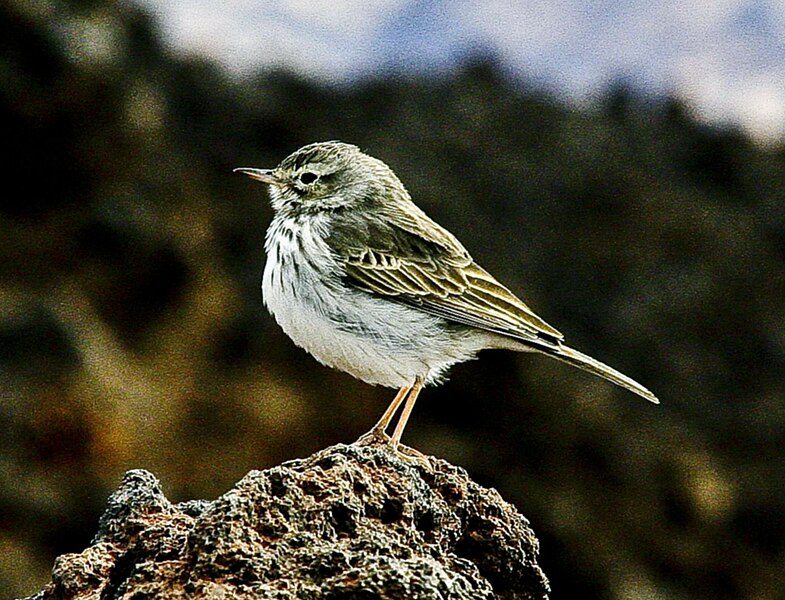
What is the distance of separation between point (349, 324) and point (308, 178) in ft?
3.94

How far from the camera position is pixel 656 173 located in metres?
17.2

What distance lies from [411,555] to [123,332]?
1119 cm

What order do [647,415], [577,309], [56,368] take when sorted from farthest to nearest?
1. [577,309]
2. [647,415]
3. [56,368]

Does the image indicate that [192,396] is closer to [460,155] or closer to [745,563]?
[460,155]

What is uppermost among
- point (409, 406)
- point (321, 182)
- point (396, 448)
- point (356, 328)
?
point (321, 182)

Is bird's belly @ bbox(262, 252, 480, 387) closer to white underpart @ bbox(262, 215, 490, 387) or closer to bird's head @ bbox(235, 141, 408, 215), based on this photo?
white underpart @ bbox(262, 215, 490, 387)

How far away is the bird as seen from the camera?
22.4ft

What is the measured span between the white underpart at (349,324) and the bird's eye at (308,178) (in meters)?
0.55

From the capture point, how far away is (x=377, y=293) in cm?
692

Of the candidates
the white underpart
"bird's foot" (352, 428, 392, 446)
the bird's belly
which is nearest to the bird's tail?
the white underpart

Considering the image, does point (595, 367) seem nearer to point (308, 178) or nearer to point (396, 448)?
point (396, 448)

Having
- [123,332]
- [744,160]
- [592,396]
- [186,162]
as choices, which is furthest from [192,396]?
[744,160]

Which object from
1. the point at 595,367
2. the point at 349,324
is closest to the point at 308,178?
the point at 349,324

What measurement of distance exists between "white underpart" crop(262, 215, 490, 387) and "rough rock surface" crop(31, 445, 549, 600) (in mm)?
1675
